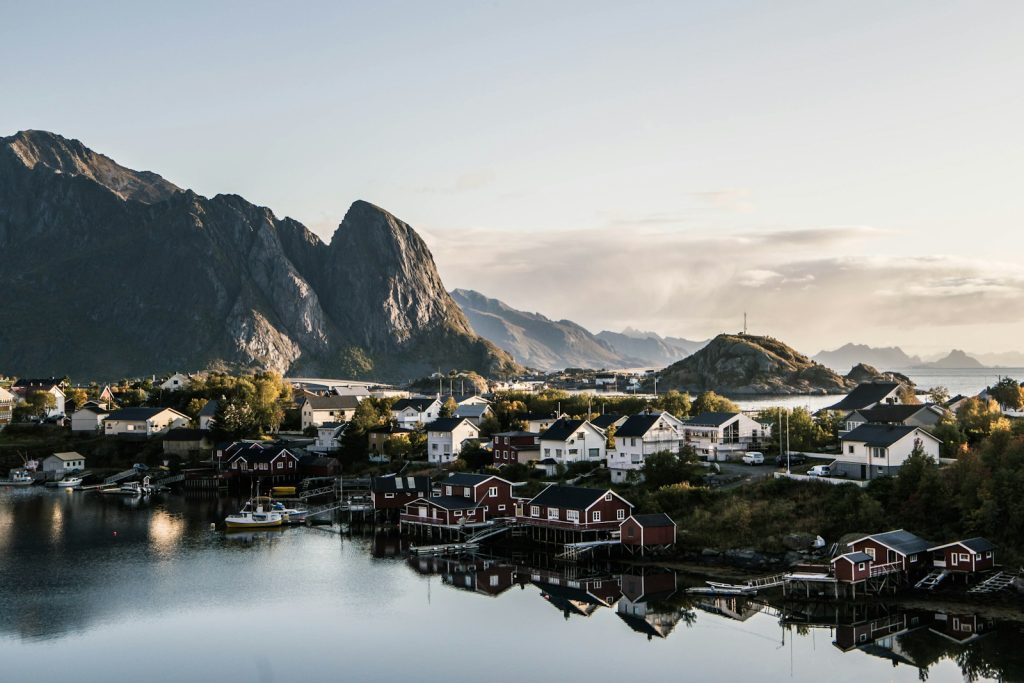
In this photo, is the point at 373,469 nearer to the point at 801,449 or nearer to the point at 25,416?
the point at 801,449

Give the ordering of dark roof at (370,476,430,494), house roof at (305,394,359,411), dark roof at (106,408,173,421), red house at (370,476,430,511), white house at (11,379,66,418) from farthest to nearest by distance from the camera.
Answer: white house at (11,379,66,418) < house roof at (305,394,359,411) < dark roof at (106,408,173,421) < dark roof at (370,476,430,494) < red house at (370,476,430,511)

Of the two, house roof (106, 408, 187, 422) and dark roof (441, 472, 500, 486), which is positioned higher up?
house roof (106, 408, 187, 422)

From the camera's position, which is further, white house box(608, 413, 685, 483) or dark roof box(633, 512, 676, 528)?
white house box(608, 413, 685, 483)

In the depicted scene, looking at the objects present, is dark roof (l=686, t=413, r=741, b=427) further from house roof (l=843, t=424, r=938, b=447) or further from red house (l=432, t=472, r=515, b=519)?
red house (l=432, t=472, r=515, b=519)

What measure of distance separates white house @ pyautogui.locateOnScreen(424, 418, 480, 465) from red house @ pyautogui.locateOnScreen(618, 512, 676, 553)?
28.0m

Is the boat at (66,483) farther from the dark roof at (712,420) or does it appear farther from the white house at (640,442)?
the dark roof at (712,420)

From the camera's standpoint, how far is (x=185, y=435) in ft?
310

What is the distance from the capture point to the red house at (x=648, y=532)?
49.3m

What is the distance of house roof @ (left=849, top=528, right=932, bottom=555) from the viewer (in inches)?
1658

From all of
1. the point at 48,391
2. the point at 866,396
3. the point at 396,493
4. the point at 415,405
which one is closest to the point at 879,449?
the point at 396,493

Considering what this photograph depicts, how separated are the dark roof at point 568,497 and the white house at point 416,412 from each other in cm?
4116

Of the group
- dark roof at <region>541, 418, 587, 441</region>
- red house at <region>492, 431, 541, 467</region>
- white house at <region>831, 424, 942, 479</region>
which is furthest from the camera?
red house at <region>492, 431, 541, 467</region>

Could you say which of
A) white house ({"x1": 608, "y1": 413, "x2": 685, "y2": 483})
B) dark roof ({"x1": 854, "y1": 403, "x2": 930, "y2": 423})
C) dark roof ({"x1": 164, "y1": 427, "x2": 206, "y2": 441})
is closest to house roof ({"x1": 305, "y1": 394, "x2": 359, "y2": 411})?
dark roof ({"x1": 164, "y1": 427, "x2": 206, "y2": 441})

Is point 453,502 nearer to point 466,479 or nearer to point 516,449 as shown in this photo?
point 466,479
